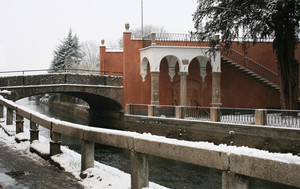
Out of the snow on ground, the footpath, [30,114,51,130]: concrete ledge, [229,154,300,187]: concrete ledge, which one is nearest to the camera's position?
[229,154,300,187]: concrete ledge

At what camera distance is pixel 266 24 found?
1844 centimetres

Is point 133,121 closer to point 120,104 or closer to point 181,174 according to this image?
point 120,104

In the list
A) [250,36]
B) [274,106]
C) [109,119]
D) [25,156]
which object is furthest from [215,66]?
[25,156]

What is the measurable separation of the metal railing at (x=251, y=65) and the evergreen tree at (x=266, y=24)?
16.0ft

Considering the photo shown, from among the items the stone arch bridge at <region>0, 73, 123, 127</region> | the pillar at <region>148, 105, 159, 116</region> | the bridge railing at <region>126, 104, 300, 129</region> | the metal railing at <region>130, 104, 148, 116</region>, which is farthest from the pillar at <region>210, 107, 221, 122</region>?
the stone arch bridge at <region>0, 73, 123, 127</region>

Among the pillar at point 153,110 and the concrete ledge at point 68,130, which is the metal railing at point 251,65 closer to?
the pillar at point 153,110

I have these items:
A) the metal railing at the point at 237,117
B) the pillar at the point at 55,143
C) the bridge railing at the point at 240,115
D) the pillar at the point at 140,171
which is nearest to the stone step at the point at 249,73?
the bridge railing at the point at 240,115

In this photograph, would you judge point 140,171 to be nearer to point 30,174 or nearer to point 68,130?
point 68,130

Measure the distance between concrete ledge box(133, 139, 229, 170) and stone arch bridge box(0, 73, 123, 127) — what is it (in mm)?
19933

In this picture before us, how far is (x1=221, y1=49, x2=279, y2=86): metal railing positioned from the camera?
2498cm

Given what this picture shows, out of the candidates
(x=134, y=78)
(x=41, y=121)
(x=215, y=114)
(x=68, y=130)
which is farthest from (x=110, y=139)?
(x=134, y=78)

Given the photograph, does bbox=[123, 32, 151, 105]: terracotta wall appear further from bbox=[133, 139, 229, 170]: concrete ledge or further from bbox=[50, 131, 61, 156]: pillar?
bbox=[133, 139, 229, 170]: concrete ledge

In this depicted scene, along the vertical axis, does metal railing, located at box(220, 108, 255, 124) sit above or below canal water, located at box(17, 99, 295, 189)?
above

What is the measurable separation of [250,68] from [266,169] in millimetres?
24038
